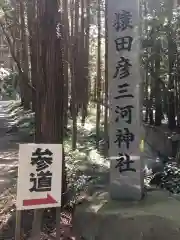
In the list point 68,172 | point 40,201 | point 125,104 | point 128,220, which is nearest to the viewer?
point 40,201

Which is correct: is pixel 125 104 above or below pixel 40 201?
above

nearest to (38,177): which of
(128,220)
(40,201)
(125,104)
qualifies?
(40,201)

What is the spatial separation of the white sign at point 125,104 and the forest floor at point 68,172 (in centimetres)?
78

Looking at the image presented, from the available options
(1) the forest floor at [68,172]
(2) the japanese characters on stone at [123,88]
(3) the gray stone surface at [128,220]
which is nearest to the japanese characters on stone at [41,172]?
(1) the forest floor at [68,172]

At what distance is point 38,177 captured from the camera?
3986mm

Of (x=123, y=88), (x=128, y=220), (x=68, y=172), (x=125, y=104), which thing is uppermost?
(x=123, y=88)

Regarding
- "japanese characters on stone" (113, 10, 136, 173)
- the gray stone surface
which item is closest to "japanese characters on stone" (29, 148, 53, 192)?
the gray stone surface

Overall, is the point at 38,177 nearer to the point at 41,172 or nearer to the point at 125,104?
the point at 41,172

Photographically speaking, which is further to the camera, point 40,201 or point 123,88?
point 123,88

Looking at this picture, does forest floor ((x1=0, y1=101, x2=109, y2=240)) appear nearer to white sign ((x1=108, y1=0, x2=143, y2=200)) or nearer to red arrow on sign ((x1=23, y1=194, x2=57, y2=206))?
white sign ((x1=108, y1=0, x2=143, y2=200))

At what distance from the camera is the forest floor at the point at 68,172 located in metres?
5.89

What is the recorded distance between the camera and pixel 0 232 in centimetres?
581

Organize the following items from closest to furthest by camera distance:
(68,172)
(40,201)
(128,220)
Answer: (40,201) < (128,220) < (68,172)

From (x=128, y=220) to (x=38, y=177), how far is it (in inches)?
78.6
